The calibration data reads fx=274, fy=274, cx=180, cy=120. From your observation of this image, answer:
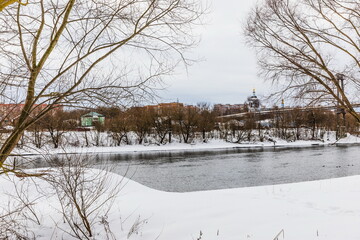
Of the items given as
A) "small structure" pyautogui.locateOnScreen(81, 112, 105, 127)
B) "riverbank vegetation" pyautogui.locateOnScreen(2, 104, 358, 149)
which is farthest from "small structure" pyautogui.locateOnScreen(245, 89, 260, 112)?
"small structure" pyautogui.locateOnScreen(81, 112, 105, 127)

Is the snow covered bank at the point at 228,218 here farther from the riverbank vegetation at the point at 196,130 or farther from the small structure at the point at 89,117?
the riverbank vegetation at the point at 196,130

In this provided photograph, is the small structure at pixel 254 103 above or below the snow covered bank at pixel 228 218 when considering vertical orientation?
above

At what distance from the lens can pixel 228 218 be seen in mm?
5945

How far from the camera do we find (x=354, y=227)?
→ 5117 millimetres

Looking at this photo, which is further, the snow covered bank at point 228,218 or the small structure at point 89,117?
the snow covered bank at point 228,218

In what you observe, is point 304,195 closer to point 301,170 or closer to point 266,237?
point 266,237

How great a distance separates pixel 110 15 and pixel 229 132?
152ft

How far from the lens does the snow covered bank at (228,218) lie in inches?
201

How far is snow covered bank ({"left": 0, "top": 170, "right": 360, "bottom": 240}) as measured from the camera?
5.11 metres

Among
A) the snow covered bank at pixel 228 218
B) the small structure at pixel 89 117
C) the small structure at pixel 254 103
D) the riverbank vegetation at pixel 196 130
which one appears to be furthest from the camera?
the riverbank vegetation at pixel 196 130

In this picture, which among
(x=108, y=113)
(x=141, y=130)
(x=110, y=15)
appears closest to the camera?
(x=110, y=15)

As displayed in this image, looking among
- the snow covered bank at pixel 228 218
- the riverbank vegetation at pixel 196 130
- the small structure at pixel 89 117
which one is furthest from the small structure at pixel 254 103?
the small structure at pixel 89 117

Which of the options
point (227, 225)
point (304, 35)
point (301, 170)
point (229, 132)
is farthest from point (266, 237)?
point (229, 132)

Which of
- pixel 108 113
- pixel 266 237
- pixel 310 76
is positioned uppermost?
pixel 310 76
